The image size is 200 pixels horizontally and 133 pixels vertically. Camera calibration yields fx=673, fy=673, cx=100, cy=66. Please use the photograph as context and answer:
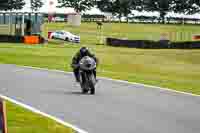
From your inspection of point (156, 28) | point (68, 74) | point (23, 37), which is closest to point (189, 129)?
point (68, 74)

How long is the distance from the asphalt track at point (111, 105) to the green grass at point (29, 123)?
493mm

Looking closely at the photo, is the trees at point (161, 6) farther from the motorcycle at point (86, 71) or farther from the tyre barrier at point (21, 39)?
the motorcycle at point (86, 71)

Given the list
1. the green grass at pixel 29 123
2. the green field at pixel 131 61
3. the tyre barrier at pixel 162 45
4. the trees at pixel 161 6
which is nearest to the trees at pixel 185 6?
the trees at pixel 161 6

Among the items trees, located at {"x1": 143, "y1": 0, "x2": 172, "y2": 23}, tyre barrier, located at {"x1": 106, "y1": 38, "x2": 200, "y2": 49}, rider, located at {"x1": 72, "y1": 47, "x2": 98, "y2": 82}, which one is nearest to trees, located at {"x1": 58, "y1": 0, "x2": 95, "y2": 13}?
trees, located at {"x1": 143, "y1": 0, "x2": 172, "y2": 23}

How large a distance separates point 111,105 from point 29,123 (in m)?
3.84

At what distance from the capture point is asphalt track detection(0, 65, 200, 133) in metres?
12.8

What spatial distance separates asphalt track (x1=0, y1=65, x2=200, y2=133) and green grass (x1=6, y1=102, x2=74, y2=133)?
493mm

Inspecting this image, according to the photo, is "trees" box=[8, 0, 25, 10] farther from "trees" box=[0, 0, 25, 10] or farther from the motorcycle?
the motorcycle

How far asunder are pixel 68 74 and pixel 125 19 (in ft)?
314

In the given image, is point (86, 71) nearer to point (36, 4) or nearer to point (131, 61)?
point (131, 61)

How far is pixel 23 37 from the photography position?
56.3 meters

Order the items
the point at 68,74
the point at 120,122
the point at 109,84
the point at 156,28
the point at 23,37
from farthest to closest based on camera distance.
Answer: the point at 156,28 < the point at 23,37 < the point at 68,74 < the point at 109,84 < the point at 120,122

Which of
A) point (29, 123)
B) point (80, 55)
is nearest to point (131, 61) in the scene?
point (80, 55)

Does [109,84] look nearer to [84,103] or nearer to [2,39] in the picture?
[84,103]
